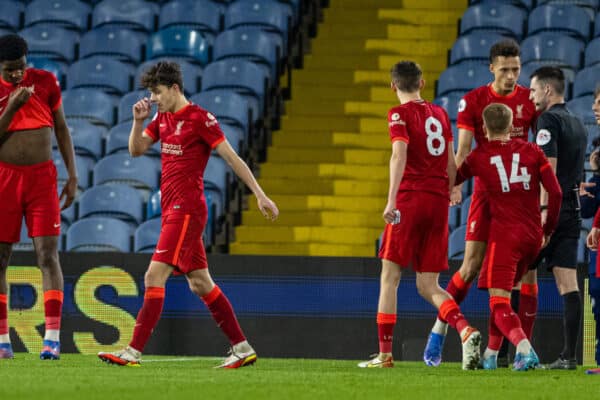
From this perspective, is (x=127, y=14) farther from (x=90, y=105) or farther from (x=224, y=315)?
(x=224, y=315)

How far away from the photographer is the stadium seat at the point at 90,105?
13.8m

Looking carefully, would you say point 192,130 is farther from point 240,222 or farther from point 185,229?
point 240,222

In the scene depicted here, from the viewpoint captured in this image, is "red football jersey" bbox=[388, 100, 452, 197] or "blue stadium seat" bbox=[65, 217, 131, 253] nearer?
"red football jersey" bbox=[388, 100, 452, 197]

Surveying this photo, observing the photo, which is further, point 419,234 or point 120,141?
point 120,141

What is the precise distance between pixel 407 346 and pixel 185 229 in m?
3.47

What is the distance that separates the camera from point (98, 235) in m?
11.8

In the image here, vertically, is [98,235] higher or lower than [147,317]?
higher

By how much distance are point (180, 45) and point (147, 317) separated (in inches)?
325

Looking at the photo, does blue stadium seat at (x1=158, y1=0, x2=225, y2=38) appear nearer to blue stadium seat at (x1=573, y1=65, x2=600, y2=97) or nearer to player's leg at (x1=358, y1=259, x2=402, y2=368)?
blue stadium seat at (x1=573, y1=65, x2=600, y2=97)

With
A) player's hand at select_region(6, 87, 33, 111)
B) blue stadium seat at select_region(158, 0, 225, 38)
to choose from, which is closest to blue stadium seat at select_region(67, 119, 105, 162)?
blue stadium seat at select_region(158, 0, 225, 38)

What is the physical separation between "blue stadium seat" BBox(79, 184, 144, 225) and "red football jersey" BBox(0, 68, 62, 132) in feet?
14.5

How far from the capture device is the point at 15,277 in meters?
10.2

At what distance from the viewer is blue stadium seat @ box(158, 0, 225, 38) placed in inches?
605

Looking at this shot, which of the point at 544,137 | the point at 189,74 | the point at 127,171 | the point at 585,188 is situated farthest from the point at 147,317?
the point at 189,74
